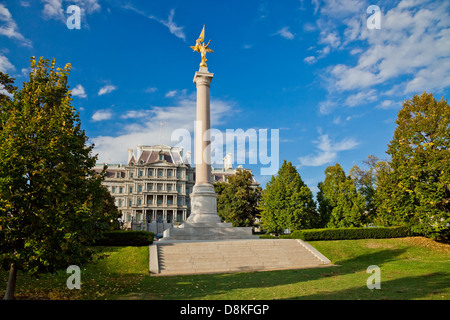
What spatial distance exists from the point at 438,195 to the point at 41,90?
87.0ft

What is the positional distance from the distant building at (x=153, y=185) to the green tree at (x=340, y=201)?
3865cm

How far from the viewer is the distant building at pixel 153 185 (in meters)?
76.1

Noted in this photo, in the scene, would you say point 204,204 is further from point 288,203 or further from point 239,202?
point 239,202

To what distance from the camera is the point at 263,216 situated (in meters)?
42.0

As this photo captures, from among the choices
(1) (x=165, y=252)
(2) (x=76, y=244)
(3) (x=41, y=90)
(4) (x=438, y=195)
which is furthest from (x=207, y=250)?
(4) (x=438, y=195)

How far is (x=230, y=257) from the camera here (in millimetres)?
20578

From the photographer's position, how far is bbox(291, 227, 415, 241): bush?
26.6m

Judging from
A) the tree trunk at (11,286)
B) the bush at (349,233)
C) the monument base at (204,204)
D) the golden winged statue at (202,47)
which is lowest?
the bush at (349,233)

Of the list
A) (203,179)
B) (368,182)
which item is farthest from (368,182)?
(203,179)

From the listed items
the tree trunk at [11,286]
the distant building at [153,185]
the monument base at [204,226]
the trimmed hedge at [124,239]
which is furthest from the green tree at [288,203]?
the distant building at [153,185]

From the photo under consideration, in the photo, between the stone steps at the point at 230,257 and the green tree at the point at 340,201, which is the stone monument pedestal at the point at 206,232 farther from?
the green tree at the point at 340,201

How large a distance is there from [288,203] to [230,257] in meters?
20.7

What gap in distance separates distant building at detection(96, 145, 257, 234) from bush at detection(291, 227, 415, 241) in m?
49.9
